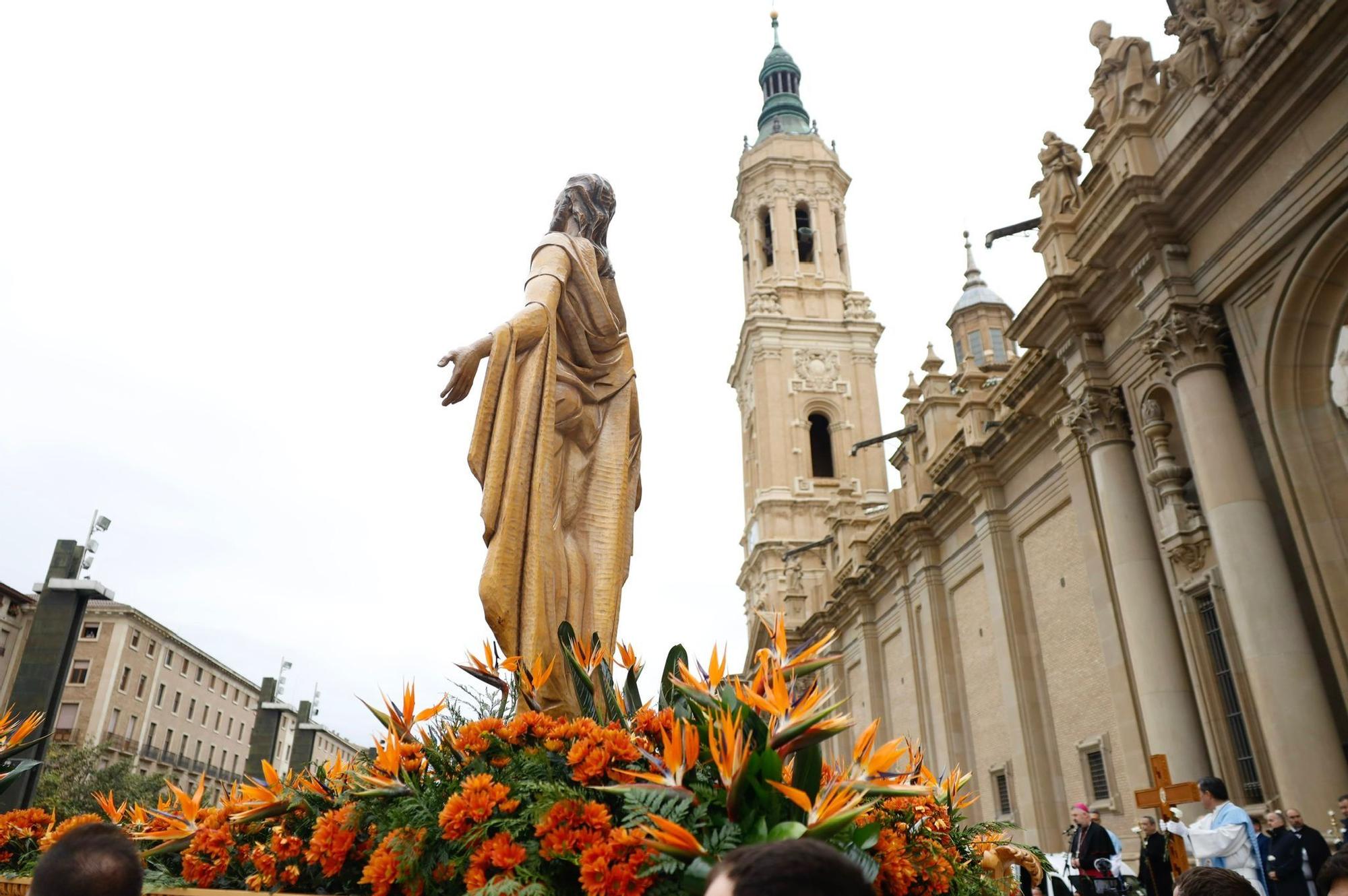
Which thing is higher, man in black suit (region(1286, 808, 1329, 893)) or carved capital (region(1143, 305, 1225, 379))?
carved capital (region(1143, 305, 1225, 379))

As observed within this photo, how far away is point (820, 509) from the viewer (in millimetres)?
42938

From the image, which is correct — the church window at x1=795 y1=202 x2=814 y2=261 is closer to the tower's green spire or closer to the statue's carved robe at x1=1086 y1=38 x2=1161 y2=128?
the tower's green spire

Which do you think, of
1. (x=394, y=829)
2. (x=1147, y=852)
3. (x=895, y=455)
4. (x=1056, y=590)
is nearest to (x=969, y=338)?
(x=895, y=455)

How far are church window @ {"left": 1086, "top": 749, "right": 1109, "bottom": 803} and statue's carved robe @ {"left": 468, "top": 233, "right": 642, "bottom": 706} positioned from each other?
15739 mm

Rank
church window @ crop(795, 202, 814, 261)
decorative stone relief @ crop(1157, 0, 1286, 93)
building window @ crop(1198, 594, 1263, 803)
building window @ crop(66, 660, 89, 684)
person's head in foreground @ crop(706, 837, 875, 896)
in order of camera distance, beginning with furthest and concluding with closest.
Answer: church window @ crop(795, 202, 814, 261) → building window @ crop(66, 660, 89, 684) → building window @ crop(1198, 594, 1263, 803) → decorative stone relief @ crop(1157, 0, 1286, 93) → person's head in foreground @ crop(706, 837, 875, 896)

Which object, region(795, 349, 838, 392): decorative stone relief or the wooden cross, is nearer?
the wooden cross

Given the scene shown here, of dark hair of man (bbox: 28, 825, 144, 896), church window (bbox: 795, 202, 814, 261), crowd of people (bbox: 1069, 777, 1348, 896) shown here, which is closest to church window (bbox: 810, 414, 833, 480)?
church window (bbox: 795, 202, 814, 261)

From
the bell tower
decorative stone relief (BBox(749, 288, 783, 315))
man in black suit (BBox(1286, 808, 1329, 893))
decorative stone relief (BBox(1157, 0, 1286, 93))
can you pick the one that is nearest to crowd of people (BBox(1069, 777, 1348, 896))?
man in black suit (BBox(1286, 808, 1329, 893))

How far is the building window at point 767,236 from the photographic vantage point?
5097 centimetres

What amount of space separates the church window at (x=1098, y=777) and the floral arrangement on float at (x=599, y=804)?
1619 centimetres

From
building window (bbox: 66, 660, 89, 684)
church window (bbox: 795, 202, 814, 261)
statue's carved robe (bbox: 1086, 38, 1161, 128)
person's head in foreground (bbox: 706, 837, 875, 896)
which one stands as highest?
church window (bbox: 795, 202, 814, 261)

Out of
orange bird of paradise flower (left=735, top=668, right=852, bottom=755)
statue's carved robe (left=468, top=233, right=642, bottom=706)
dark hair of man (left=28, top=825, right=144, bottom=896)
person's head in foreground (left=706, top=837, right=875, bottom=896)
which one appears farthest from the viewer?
statue's carved robe (left=468, top=233, right=642, bottom=706)

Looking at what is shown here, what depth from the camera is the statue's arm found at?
4977 mm

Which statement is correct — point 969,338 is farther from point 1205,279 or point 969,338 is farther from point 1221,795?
point 1221,795
